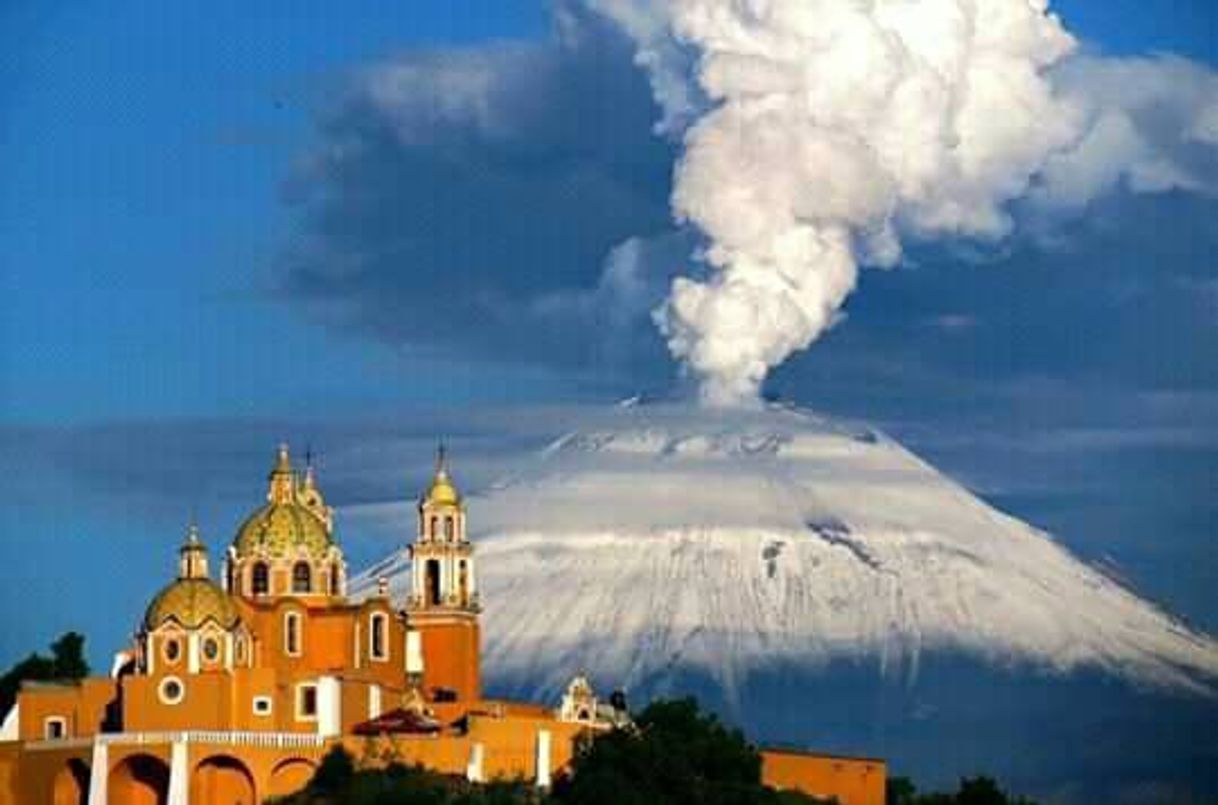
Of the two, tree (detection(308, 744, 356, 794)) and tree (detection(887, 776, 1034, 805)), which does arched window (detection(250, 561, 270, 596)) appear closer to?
tree (detection(308, 744, 356, 794))

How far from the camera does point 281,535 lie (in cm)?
8969

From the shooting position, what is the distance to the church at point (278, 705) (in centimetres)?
8438

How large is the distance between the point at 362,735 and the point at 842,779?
9783 mm

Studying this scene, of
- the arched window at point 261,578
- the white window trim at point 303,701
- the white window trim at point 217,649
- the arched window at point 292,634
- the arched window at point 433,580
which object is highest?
the arched window at point 433,580

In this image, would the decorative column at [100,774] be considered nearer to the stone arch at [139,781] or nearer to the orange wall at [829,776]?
the stone arch at [139,781]

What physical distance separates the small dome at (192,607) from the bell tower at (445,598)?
6792 millimetres

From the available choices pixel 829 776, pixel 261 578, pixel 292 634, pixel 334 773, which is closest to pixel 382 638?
pixel 292 634

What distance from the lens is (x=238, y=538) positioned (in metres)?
90.1

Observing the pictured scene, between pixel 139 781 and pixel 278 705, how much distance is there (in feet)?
9.89

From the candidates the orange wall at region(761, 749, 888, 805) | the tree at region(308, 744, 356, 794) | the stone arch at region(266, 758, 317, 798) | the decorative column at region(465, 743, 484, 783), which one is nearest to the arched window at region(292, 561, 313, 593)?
the stone arch at region(266, 758, 317, 798)

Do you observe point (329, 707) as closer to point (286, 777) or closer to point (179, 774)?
point (286, 777)

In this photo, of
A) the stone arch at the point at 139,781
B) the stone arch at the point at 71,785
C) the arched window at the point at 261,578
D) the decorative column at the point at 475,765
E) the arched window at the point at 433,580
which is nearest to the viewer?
the decorative column at the point at 475,765

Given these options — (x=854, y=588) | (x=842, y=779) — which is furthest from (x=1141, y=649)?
(x=842, y=779)

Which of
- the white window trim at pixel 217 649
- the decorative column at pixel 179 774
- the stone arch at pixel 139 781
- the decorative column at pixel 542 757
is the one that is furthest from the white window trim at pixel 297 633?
the decorative column at pixel 542 757
